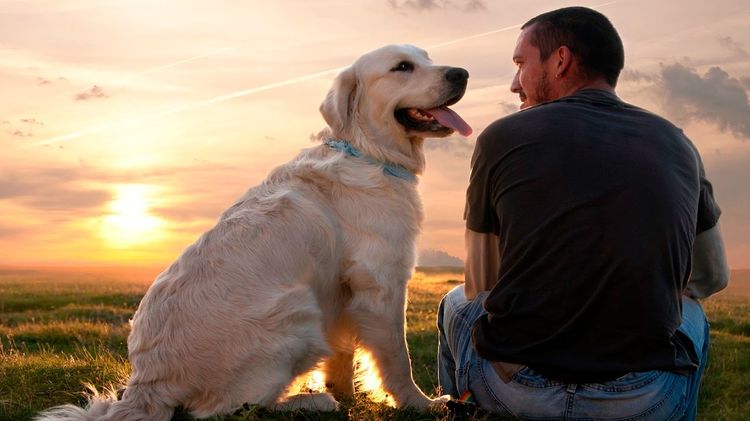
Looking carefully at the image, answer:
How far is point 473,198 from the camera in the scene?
4.23 meters

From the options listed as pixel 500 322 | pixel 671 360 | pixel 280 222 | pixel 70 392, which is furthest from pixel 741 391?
pixel 70 392

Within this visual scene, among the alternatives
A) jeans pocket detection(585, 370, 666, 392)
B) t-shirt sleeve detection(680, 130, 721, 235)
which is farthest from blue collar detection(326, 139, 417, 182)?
jeans pocket detection(585, 370, 666, 392)

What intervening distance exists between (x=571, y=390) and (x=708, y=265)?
3.97 feet

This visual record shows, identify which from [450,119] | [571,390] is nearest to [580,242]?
[571,390]

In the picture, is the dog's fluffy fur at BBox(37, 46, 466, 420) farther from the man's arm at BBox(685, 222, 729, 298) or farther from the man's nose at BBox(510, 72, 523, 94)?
the man's arm at BBox(685, 222, 729, 298)

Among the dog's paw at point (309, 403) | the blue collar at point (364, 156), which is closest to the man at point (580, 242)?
the dog's paw at point (309, 403)

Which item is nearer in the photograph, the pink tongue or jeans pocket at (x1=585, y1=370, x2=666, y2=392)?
jeans pocket at (x1=585, y1=370, x2=666, y2=392)

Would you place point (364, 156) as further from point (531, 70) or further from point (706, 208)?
point (706, 208)

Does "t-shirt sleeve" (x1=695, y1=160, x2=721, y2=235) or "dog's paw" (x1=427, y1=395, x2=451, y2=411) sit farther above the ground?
"t-shirt sleeve" (x1=695, y1=160, x2=721, y2=235)

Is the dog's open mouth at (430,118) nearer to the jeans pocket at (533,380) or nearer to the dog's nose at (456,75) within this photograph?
the dog's nose at (456,75)

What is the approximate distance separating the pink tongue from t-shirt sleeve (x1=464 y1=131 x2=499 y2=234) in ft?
4.30

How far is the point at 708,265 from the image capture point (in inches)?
183

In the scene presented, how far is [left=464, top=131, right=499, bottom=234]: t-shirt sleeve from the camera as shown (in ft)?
13.5

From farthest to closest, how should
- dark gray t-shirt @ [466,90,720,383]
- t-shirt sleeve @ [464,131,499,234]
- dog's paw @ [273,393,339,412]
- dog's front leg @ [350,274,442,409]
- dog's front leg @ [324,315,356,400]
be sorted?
1. dog's front leg @ [324,315,356,400]
2. dog's front leg @ [350,274,442,409]
3. dog's paw @ [273,393,339,412]
4. t-shirt sleeve @ [464,131,499,234]
5. dark gray t-shirt @ [466,90,720,383]
